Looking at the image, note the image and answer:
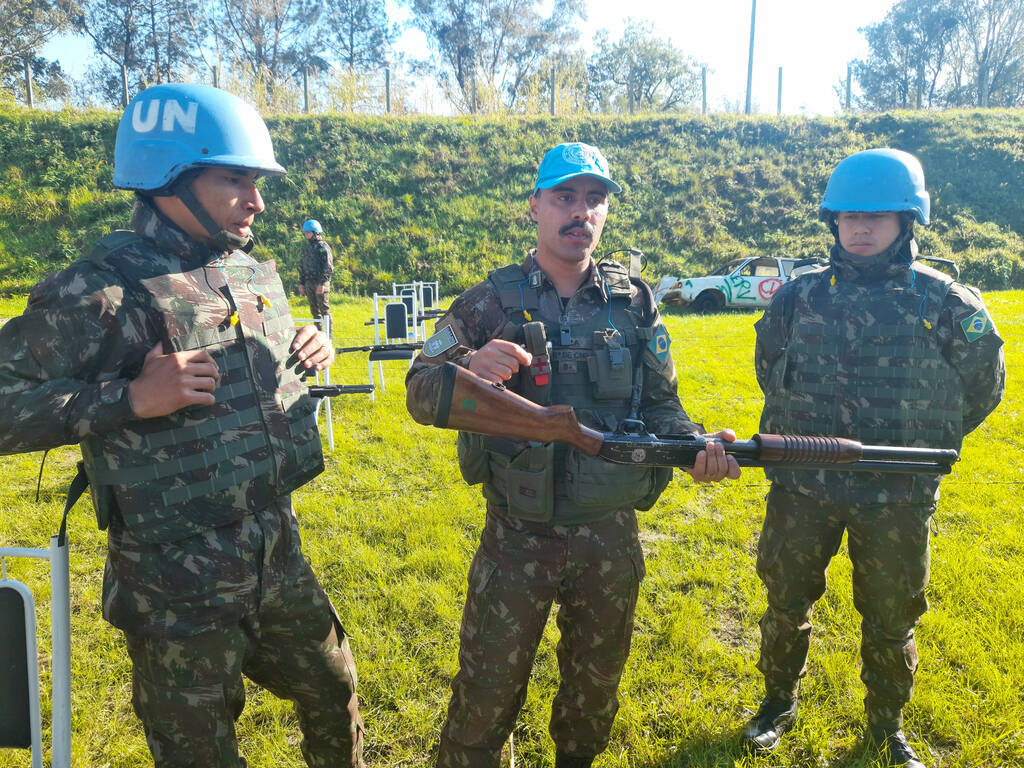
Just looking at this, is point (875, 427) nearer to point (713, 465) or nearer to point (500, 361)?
point (713, 465)

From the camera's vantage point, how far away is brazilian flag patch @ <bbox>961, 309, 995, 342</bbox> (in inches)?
103

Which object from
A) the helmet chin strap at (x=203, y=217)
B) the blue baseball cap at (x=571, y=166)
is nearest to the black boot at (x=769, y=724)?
the blue baseball cap at (x=571, y=166)

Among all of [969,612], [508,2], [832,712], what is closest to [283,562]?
[832,712]

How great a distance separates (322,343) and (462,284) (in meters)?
16.2

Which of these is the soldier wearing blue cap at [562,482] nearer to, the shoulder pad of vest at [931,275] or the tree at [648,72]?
the shoulder pad of vest at [931,275]

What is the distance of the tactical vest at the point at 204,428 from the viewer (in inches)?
74.0

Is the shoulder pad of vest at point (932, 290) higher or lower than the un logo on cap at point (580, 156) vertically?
lower

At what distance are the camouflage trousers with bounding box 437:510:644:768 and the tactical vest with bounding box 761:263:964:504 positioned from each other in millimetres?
976

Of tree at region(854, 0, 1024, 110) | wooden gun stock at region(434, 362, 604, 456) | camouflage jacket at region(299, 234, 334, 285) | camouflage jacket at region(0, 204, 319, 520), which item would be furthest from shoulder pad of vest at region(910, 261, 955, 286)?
tree at region(854, 0, 1024, 110)

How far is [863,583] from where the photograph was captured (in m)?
2.68

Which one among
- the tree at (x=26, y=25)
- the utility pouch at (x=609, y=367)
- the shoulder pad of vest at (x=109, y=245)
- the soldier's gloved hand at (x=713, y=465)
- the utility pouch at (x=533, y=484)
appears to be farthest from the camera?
the tree at (x=26, y=25)

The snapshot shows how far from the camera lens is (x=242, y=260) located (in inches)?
88.9

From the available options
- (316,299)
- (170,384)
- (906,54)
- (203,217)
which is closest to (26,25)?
(316,299)

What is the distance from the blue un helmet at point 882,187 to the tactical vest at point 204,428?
2369 millimetres
